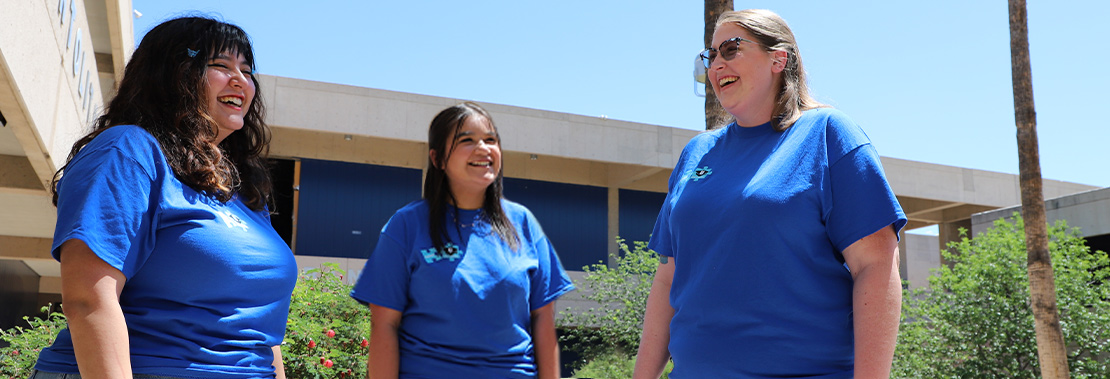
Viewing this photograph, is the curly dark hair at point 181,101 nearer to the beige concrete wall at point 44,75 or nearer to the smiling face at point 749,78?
the smiling face at point 749,78

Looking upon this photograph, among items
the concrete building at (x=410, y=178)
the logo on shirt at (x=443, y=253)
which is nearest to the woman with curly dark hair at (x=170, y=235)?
the logo on shirt at (x=443, y=253)

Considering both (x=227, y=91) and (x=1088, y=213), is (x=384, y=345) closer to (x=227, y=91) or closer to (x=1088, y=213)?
(x=227, y=91)

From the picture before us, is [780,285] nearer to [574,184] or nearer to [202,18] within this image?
[202,18]

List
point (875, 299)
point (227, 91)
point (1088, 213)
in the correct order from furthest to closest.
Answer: point (1088, 213) → point (227, 91) → point (875, 299)

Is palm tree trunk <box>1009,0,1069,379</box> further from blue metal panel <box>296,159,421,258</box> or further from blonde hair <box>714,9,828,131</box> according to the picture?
blue metal panel <box>296,159,421,258</box>

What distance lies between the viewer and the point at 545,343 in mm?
3234

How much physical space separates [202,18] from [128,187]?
69 centimetres

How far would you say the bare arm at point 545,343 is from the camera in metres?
3.19

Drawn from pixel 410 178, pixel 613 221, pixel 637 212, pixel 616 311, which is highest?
pixel 410 178

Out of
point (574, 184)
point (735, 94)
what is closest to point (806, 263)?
point (735, 94)

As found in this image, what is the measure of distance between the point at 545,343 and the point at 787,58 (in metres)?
1.37

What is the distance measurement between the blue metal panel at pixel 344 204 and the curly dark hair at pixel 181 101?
26.2 m

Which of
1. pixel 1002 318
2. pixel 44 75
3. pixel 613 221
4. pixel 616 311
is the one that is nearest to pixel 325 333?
pixel 44 75

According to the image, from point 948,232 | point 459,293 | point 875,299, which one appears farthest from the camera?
point 948,232
